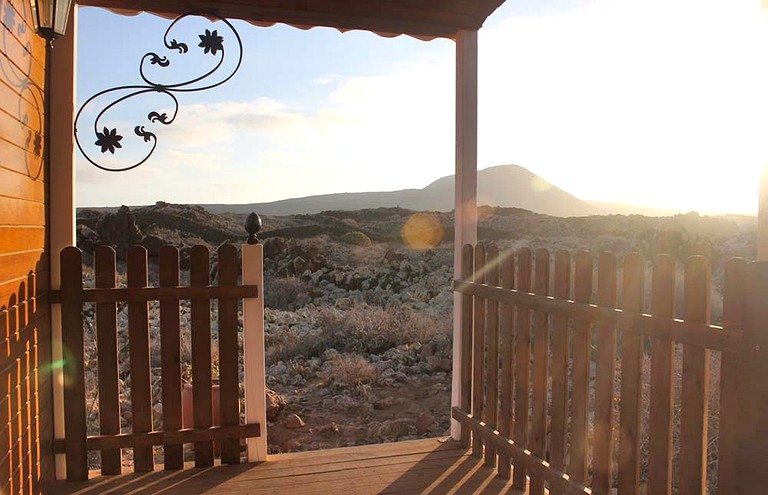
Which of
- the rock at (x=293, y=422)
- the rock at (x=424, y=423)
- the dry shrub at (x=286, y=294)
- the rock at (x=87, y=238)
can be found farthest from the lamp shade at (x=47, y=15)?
the rock at (x=87, y=238)

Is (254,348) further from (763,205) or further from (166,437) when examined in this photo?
(763,205)

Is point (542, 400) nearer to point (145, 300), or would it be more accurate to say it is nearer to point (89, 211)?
point (145, 300)

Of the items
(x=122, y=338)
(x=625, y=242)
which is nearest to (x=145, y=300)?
(x=122, y=338)

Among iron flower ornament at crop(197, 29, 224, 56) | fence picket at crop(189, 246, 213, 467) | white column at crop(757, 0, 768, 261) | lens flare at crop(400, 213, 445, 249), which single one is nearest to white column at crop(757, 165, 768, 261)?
white column at crop(757, 0, 768, 261)

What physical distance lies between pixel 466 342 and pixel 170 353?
174 centimetres

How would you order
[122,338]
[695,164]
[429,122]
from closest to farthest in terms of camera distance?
[695,164] → [122,338] → [429,122]

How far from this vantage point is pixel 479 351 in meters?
3.34

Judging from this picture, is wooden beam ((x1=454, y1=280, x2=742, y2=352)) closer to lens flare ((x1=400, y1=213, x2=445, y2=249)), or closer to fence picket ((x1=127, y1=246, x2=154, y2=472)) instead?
fence picket ((x1=127, y1=246, x2=154, y2=472))

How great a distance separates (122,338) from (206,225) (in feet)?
33.6

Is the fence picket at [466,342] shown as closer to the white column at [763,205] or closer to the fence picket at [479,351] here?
the fence picket at [479,351]

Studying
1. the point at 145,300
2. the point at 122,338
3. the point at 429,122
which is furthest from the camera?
the point at 429,122

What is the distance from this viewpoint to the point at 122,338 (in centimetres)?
804

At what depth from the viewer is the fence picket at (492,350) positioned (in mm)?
3125

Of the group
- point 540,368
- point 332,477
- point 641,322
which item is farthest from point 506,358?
point 332,477
